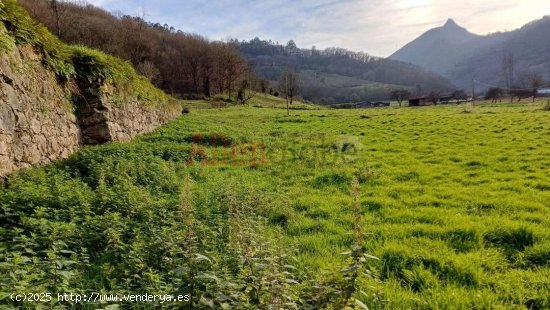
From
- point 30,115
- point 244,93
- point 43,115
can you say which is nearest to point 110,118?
point 43,115

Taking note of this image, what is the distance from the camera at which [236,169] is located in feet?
39.9

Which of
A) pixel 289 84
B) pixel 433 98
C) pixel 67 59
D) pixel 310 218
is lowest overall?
pixel 310 218

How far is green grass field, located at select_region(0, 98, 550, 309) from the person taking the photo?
4.27 metres

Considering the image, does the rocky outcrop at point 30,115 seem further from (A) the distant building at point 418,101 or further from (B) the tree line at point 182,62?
(A) the distant building at point 418,101

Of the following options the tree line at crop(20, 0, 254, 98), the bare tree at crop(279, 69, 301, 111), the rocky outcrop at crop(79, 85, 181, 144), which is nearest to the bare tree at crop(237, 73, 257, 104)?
the tree line at crop(20, 0, 254, 98)

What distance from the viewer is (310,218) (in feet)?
24.3

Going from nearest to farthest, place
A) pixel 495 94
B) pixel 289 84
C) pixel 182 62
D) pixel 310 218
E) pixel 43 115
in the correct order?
pixel 310 218, pixel 43 115, pixel 289 84, pixel 495 94, pixel 182 62

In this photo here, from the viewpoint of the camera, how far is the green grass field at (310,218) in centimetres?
427

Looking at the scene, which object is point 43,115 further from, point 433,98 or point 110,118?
point 433,98

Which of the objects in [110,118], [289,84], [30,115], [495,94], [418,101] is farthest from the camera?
[418,101]

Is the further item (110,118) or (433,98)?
(433,98)

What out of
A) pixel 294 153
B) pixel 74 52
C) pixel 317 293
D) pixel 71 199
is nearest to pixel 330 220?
pixel 317 293

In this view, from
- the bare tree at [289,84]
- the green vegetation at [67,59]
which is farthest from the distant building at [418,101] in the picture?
the green vegetation at [67,59]

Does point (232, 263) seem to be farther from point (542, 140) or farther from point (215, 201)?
point (542, 140)
